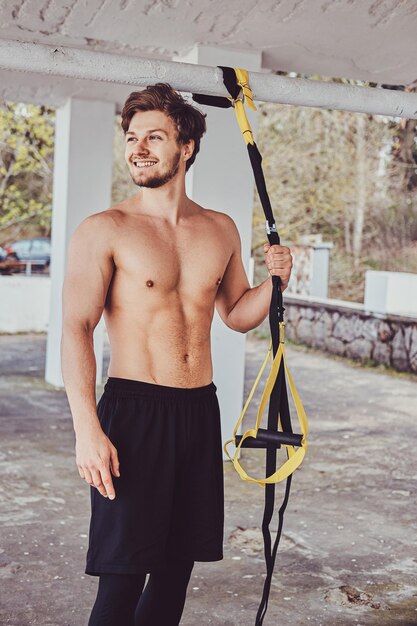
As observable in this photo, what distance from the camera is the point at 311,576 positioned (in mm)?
4250

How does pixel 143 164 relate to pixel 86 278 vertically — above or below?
above

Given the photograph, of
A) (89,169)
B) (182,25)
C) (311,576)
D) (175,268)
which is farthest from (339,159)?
(175,268)

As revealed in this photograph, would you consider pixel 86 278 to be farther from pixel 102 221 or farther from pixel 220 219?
pixel 220 219

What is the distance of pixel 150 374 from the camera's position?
2.67m

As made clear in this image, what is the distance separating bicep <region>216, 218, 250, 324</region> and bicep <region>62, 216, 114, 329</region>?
1.85ft

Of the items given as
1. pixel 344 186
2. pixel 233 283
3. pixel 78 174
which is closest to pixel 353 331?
pixel 78 174

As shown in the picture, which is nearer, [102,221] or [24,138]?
[102,221]

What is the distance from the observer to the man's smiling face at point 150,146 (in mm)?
2658

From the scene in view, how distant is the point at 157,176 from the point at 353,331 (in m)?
10.5

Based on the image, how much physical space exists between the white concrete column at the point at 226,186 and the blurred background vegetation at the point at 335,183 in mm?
10217

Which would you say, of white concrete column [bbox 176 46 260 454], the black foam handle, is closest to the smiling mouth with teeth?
the black foam handle

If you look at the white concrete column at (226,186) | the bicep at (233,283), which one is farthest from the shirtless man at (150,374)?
the white concrete column at (226,186)

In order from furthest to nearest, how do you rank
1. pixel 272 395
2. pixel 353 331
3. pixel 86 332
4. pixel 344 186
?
pixel 344 186
pixel 353 331
pixel 86 332
pixel 272 395

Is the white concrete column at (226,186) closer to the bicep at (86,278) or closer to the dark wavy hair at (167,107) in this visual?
the dark wavy hair at (167,107)
